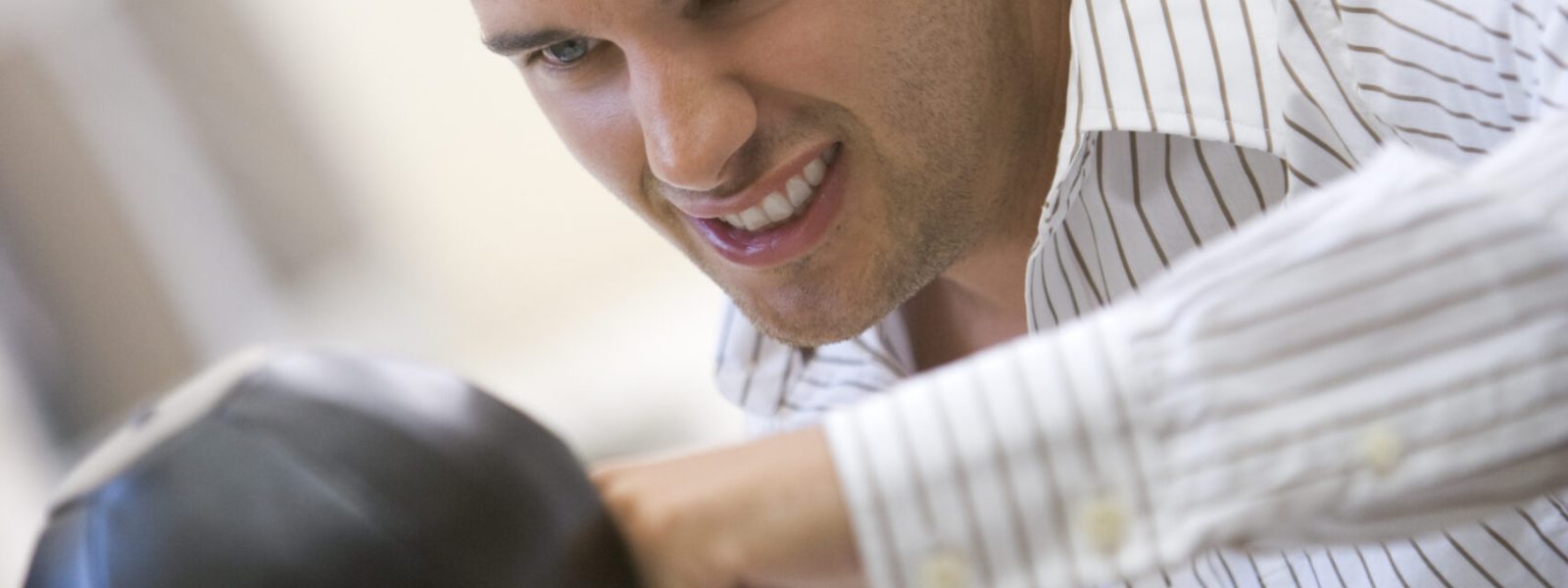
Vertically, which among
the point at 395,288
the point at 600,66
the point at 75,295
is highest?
the point at 600,66

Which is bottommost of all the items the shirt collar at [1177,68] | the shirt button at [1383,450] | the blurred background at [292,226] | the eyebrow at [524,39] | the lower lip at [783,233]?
the blurred background at [292,226]

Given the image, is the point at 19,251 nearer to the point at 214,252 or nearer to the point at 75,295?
the point at 75,295

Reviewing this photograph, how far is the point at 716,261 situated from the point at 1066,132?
15.7 inches

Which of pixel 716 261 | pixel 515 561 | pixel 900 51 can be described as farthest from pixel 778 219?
pixel 515 561

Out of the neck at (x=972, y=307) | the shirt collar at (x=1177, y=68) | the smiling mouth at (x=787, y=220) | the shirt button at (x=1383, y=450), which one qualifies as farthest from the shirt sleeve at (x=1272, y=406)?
the neck at (x=972, y=307)

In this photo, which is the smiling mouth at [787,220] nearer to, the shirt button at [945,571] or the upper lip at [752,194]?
the upper lip at [752,194]

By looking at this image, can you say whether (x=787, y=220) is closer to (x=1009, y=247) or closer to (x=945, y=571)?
(x=1009, y=247)

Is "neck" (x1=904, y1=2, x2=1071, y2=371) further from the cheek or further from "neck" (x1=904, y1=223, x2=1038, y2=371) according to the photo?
the cheek

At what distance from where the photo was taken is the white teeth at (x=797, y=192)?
4.60 ft

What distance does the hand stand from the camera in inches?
28.5

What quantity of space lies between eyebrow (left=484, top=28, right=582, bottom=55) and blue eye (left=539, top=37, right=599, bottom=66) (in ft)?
0.09

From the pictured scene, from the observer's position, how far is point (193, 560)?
690 millimetres

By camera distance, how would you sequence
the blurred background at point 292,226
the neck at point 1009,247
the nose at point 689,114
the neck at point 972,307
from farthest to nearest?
1. the blurred background at point 292,226
2. the neck at point 972,307
3. the neck at point 1009,247
4. the nose at point 689,114

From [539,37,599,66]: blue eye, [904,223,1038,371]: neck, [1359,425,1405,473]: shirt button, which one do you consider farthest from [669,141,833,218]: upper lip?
[1359,425,1405,473]: shirt button
